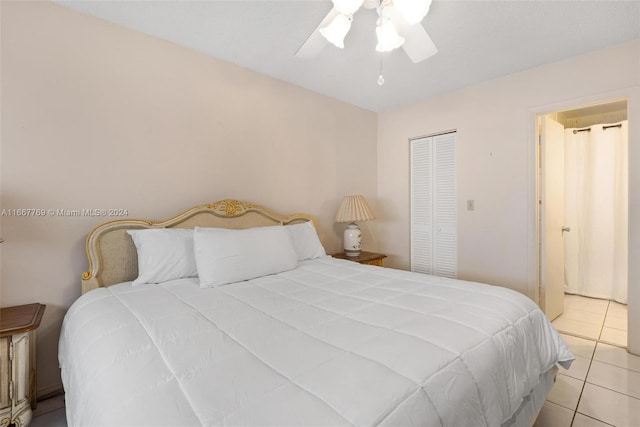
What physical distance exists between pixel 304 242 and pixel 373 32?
1.70 m

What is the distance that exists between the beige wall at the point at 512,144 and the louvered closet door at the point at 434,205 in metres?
0.11

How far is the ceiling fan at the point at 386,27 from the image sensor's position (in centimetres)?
144

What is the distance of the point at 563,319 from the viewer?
3010 millimetres

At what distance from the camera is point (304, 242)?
2613 mm

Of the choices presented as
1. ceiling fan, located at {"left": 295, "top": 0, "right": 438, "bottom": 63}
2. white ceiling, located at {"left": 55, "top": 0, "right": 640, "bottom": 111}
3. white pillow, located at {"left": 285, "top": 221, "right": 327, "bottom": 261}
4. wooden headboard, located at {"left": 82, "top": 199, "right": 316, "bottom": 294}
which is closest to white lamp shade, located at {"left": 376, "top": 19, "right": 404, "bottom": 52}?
ceiling fan, located at {"left": 295, "top": 0, "right": 438, "bottom": 63}

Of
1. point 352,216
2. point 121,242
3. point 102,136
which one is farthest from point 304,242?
point 102,136

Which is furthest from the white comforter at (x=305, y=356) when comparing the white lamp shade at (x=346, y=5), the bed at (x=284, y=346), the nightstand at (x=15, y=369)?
the white lamp shade at (x=346, y=5)

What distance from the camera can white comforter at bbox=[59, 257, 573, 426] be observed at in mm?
714

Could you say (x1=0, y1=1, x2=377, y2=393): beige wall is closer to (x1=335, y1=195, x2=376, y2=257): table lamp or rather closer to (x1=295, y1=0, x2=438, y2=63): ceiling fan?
(x1=335, y1=195, x2=376, y2=257): table lamp

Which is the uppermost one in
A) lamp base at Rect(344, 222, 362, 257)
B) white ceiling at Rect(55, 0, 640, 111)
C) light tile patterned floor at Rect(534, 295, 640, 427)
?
white ceiling at Rect(55, 0, 640, 111)

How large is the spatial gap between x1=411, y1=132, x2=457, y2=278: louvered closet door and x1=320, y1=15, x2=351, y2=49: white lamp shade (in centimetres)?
212

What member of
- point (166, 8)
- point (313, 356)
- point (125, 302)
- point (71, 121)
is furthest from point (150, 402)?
point (166, 8)

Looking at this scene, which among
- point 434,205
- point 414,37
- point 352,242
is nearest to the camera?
point 414,37

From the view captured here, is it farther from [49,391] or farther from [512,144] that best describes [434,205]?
[49,391]
